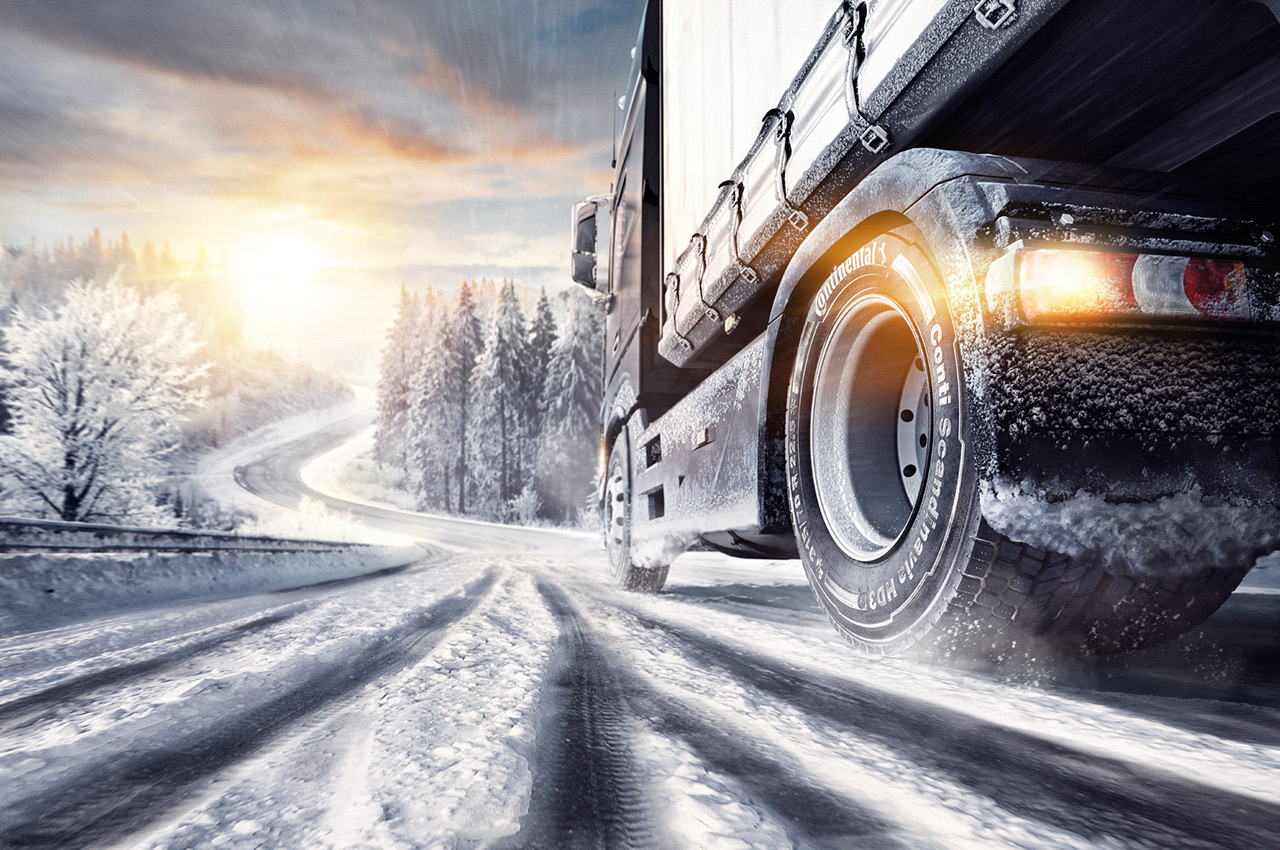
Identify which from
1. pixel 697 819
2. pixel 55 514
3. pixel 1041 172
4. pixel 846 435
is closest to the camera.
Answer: pixel 697 819

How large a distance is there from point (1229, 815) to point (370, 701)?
5.86ft

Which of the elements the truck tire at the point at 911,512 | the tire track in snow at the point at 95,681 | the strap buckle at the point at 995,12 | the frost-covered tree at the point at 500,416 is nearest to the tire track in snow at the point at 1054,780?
the truck tire at the point at 911,512

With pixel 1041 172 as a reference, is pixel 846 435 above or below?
below

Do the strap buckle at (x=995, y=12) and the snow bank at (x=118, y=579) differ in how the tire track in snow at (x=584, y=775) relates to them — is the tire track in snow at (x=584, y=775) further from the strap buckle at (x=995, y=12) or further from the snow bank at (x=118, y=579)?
the snow bank at (x=118, y=579)

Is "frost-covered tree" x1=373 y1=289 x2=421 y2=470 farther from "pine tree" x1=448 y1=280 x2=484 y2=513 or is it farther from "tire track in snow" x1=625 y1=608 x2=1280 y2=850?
"tire track in snow" x1=625 y1=608 x2=1280 y2=850

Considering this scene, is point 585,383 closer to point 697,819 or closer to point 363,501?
point 363,501

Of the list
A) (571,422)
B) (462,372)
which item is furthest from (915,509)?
(462,372)

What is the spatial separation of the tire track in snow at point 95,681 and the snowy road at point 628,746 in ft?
0.05

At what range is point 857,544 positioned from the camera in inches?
79.4

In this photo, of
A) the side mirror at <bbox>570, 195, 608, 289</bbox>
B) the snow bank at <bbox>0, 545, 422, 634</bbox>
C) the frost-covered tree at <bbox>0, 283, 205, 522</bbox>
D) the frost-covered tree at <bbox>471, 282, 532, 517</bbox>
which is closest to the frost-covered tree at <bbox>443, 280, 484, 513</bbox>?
the frost-covered tree at <bbox>471, 282, 532, 517</bbox>

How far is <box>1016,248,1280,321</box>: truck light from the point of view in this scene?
1.31 metres

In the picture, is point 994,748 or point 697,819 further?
point 994,748

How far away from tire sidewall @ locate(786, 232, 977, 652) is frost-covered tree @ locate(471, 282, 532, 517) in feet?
109

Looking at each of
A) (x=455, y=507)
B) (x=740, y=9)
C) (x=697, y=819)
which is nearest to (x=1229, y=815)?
(x=697, y=819)
